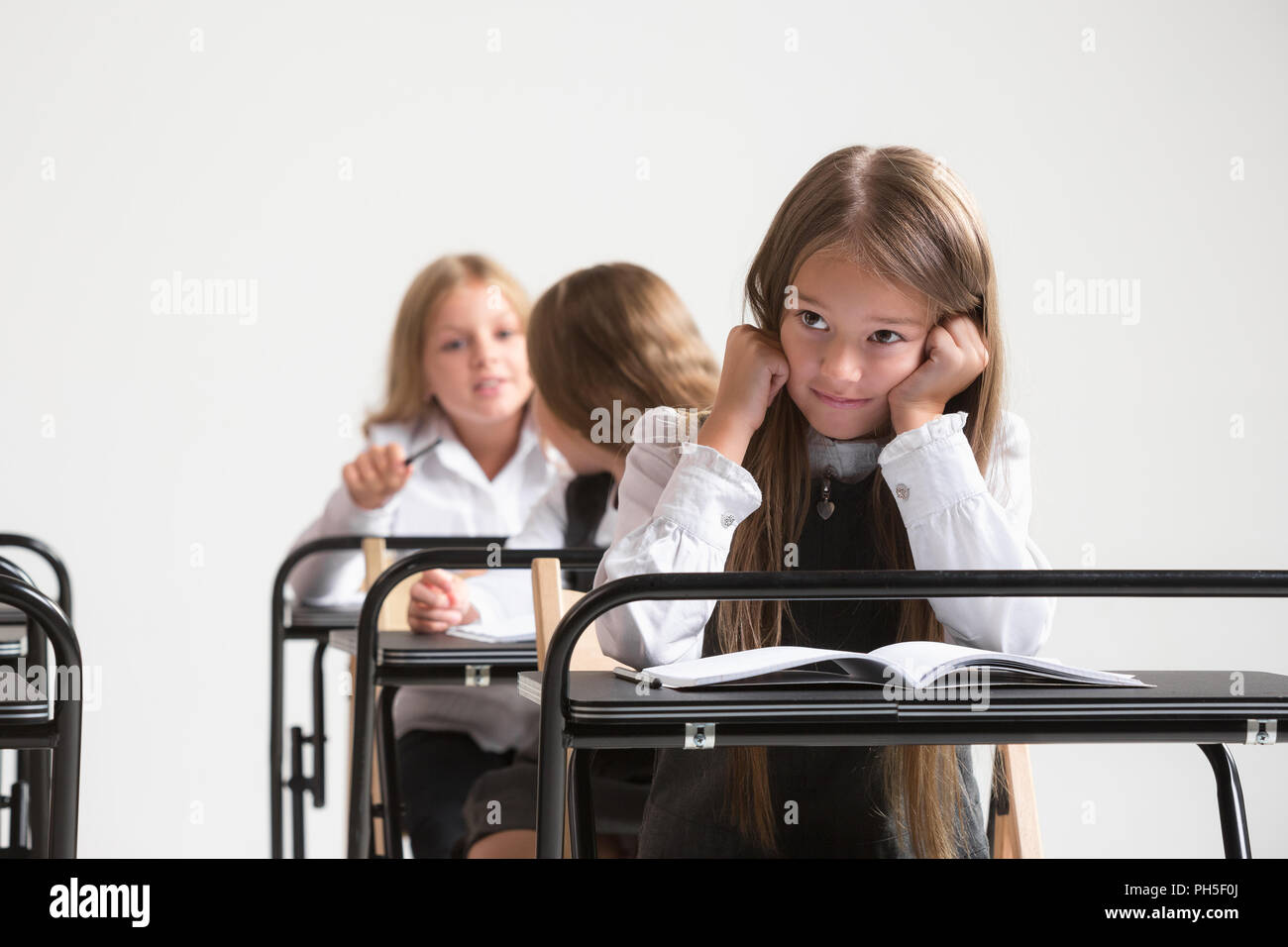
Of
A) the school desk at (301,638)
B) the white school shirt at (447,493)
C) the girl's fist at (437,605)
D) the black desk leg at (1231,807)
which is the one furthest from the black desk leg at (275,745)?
the black desk leg at (1231,807)

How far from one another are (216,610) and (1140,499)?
2202 mm

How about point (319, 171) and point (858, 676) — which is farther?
point (319, 171)

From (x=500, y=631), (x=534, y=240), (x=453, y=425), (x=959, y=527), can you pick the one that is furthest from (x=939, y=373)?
(x=534, y=240)

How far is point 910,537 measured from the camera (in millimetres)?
1134

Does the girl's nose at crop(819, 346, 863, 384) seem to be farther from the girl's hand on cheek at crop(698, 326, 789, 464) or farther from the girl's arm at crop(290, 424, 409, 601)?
the girl's arm at crop(290, 424, 409, 601)

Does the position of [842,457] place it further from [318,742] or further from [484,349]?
[484,349]

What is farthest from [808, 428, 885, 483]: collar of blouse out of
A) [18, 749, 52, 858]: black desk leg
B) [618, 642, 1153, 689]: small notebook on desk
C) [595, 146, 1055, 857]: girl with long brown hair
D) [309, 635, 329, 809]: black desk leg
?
[309, 635, 329, 809]: black desk leg

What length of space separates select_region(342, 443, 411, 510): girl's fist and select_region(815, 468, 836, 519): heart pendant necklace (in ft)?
3.69

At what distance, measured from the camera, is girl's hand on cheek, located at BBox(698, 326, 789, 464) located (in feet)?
3.75

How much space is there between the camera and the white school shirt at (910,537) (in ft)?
3.63

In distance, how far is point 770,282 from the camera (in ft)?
3.97

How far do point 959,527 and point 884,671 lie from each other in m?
0.25
